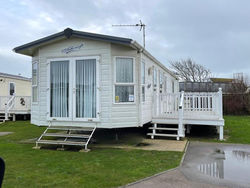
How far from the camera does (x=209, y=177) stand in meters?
3.87

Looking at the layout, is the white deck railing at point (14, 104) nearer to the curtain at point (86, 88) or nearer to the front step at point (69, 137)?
the front step at point (69, 137)

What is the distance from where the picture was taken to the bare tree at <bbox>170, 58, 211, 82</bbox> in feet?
93.9

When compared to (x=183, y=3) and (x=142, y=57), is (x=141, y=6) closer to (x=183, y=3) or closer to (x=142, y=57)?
(x=183, y=3)

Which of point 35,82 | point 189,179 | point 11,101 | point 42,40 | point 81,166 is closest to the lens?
point 189,179

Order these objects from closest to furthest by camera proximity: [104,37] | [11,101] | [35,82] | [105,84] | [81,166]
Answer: [81,166] < [104,37] < [105,84] < [35,82] < [11,101]

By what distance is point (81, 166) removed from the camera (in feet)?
14.9

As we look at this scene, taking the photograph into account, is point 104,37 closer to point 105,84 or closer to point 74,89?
point 105,84

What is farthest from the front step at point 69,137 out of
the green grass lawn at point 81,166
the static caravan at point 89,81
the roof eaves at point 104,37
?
the roof eaves at point 104,37

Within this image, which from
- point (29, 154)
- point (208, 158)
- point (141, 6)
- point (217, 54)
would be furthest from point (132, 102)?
point (217, 54)

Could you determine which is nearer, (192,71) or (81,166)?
(81,166)

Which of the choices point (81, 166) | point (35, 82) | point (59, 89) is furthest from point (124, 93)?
point (35, 82)

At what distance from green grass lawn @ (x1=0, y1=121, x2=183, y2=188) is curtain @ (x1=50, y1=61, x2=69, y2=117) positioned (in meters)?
1.32

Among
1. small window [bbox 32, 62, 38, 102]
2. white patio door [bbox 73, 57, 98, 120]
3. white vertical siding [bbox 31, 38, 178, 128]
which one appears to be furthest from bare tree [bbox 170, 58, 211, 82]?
white patio door [bbox 73, 57, 98, 120]

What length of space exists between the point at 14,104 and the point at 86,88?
367 inches
